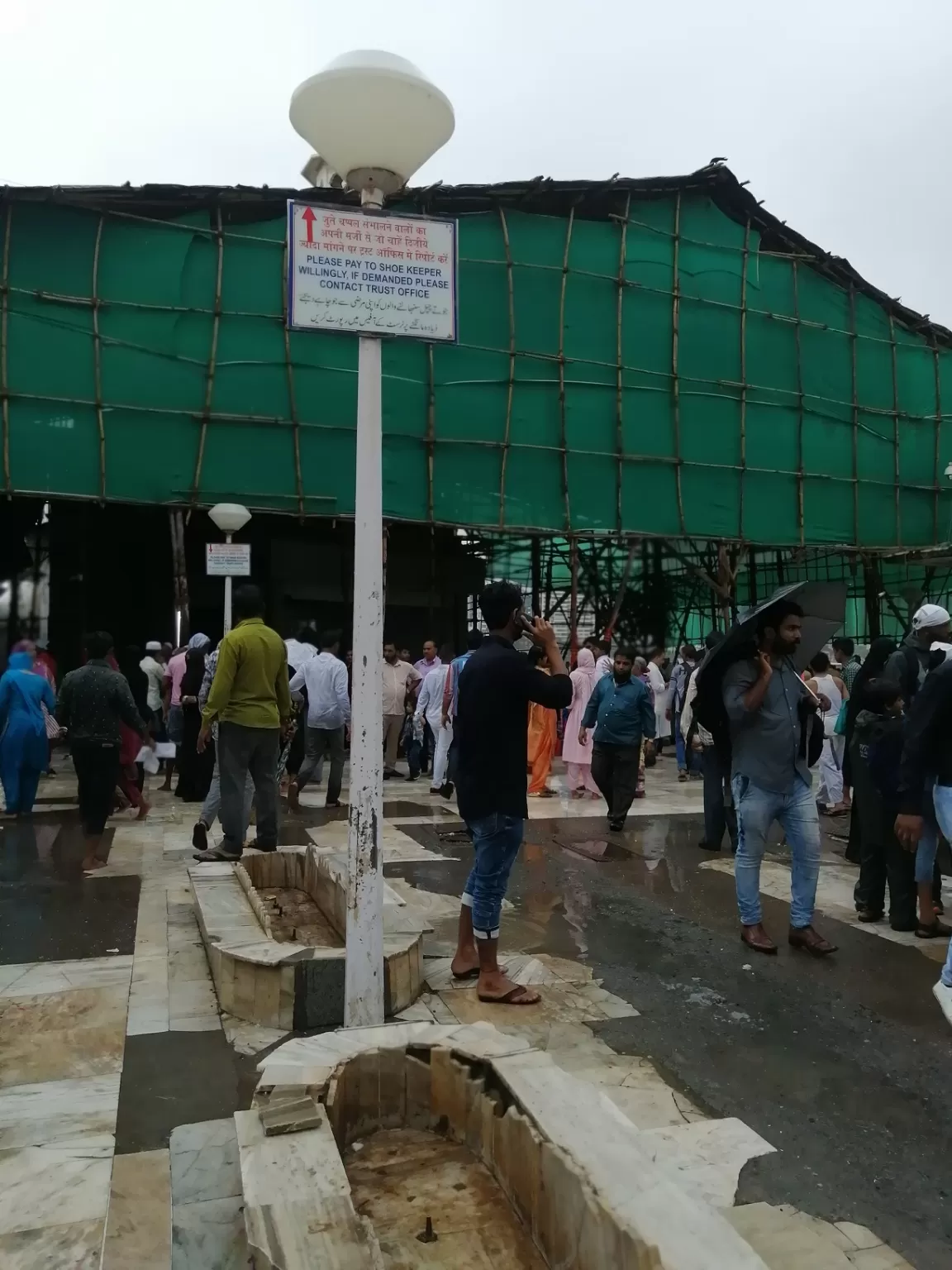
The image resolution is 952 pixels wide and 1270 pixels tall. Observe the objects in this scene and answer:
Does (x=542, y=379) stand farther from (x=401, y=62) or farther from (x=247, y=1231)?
(x=247, y=1231)

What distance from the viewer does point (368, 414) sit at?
13.2 ft

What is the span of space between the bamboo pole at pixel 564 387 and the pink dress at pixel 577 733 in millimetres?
5652

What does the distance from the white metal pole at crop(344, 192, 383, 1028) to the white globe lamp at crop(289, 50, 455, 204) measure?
0.15m

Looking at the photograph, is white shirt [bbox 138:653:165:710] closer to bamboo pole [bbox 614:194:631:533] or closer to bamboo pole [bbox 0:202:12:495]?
bamboo pole [bbox 0:202:12:495]

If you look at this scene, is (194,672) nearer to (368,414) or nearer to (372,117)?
(368,414)

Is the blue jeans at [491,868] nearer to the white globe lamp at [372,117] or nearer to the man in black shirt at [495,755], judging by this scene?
the man in black shirt at [495,755]

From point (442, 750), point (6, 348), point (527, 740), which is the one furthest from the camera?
point (6, 348)

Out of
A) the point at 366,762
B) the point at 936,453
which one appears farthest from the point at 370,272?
the point at 936,453

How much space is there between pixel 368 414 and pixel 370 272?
1.86ft

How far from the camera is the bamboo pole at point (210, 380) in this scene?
14.7m

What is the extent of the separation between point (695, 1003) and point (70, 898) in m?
4.13

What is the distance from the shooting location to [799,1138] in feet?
10.6

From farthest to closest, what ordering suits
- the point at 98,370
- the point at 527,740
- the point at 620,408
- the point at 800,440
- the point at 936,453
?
1. the point at 936,453
2. the point at 800,440
3. the point at 620,408
4. the point at 98,370
5. the point at 527,740

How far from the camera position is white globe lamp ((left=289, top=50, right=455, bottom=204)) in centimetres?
370
